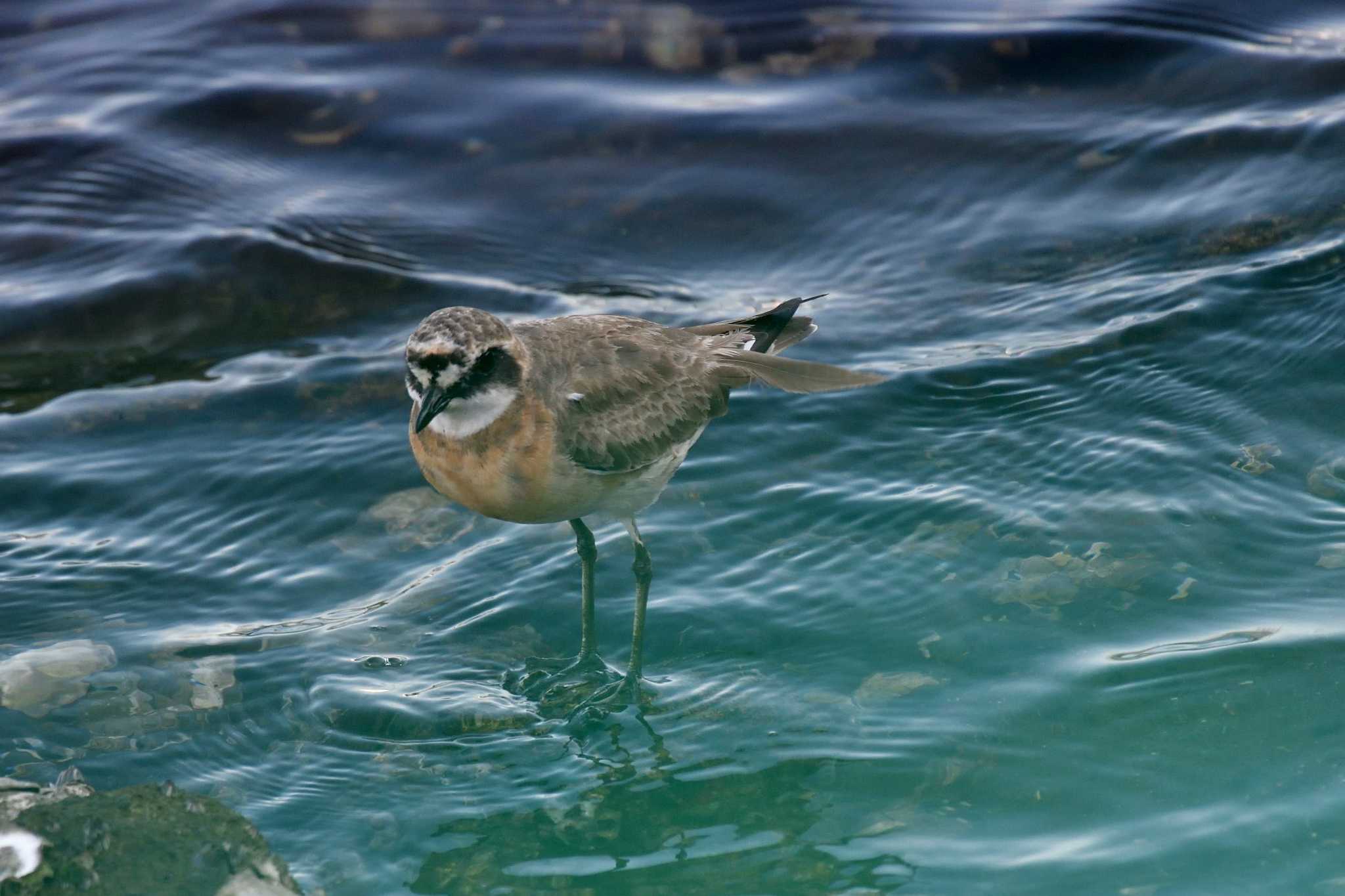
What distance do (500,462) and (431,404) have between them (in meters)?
0.49

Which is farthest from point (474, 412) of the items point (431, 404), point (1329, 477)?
point (1329, 477)

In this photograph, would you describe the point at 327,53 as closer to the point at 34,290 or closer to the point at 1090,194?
the point at 34,290

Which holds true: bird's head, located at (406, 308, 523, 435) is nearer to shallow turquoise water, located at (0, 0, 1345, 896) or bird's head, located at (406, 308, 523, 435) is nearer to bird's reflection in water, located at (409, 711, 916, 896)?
shallow turquoise water, located at (0, 0, 1345, 896)

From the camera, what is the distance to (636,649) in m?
6.57

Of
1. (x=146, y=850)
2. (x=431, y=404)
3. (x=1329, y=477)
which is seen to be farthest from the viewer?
(x=1329, y=477)

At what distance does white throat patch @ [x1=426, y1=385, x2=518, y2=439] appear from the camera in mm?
6023

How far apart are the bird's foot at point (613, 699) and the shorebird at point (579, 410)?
10 millimetres

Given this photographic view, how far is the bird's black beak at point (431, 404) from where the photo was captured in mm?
5695

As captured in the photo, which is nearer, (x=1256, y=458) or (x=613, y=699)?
(x=613, y=699)

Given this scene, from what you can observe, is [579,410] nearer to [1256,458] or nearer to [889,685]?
[889,685]

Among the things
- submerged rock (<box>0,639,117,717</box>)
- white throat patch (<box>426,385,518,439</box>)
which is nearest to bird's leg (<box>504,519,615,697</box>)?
white throat patch (<box>426,385,518,439</box>)

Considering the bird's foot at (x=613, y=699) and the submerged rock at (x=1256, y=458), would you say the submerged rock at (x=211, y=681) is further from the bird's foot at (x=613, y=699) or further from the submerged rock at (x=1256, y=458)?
the submerged rock at (x=1256, y=458)

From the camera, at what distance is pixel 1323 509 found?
6.91 m

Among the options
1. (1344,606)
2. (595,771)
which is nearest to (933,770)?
(595,771)
